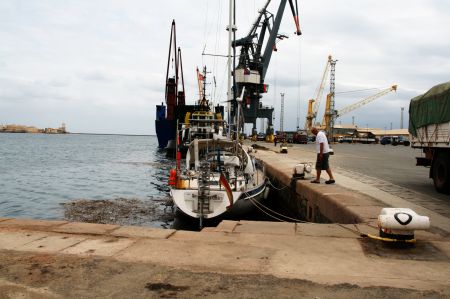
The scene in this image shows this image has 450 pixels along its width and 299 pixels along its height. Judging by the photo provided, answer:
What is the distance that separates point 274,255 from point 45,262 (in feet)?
9.31

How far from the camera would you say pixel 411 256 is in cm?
541

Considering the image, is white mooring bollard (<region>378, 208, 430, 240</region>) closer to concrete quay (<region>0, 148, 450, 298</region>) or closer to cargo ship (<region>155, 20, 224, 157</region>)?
concrete quay (<region>0, 148, 450, 298</region>)

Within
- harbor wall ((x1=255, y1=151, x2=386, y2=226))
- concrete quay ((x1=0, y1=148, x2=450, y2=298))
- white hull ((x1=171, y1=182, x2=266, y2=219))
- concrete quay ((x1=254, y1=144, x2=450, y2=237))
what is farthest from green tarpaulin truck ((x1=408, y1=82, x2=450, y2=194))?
white hull ((x1=171, y1=182, x2=266, y2=219))

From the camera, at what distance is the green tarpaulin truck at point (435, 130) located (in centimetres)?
1159

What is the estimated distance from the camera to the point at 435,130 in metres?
12.2

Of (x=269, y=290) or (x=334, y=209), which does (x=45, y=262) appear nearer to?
(x=269, y=290)

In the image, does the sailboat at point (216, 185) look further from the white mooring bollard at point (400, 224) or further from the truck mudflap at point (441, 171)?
the truck mudflap at point (441, 171)

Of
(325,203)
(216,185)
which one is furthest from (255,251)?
(216,185)

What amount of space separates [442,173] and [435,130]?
4.28ft

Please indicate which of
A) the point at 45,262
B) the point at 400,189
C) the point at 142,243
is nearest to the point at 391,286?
the point at 142,243

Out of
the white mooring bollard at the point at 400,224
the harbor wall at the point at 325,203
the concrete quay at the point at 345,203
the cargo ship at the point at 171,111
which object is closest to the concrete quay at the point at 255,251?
the white mooring bollard at the point at 400,224

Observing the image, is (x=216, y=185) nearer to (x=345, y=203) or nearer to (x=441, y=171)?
(x=345, y=203)

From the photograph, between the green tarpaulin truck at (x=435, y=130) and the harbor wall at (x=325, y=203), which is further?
the green tarpaulin truck at (x=435, y=130)

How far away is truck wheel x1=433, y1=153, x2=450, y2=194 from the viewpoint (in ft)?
37.6
